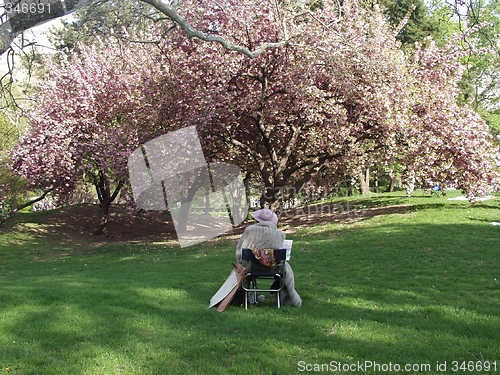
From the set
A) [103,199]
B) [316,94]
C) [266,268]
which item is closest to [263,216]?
[266,268]

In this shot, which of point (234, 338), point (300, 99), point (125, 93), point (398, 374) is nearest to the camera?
point (398, 374)

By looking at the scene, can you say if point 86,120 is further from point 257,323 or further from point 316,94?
point 257,323

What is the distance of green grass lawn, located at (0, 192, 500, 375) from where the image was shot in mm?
4074

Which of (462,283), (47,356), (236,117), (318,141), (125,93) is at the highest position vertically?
(125,93)

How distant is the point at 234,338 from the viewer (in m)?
4.73

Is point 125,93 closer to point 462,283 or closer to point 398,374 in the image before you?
point 462,283

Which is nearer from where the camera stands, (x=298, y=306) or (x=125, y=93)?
(x=298, y=306)

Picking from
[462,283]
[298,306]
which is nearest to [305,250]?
[462,283]

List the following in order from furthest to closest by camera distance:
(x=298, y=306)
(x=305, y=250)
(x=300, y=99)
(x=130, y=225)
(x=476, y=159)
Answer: (x=130, y=225), (x=476, y=159), (x=300, y=99), (x=305, y=250), (x=298, y=306)

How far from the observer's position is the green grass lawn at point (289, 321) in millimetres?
4074

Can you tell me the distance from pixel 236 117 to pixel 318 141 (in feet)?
9.86

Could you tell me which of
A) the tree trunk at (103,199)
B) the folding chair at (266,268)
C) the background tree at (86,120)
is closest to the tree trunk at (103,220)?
the tree trunk at (103,199)

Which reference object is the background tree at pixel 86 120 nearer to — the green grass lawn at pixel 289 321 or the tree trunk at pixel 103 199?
the tree trunk at pixel 103 199

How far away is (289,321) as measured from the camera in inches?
211
